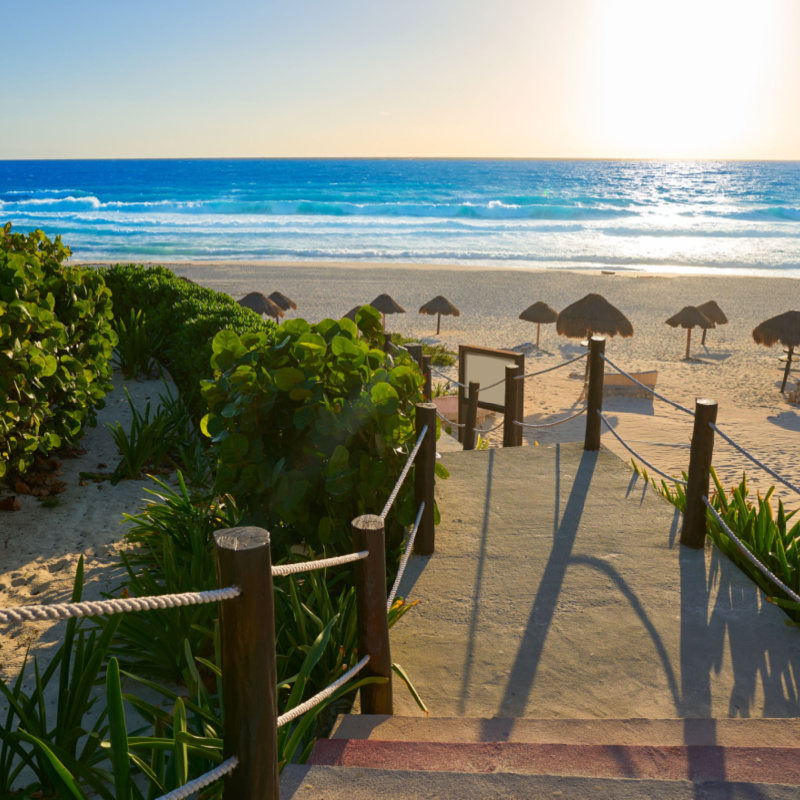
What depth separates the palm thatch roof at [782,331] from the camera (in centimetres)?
1511

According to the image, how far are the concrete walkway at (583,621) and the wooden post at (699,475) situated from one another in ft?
0.44

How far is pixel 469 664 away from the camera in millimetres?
3438

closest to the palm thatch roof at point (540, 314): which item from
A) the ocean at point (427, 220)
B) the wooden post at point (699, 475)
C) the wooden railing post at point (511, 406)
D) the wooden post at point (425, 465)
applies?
the wooden railing post at point (511, 406)

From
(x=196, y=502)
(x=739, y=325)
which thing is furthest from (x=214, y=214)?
(x=196, y=502)

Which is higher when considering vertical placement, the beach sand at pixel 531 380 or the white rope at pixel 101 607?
the white rope at pixel 101 607

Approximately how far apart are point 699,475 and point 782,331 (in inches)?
497

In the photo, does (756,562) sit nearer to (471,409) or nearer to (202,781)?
(202,781)

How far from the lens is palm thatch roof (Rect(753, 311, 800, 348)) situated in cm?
1511

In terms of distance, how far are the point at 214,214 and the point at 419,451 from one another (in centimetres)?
6088

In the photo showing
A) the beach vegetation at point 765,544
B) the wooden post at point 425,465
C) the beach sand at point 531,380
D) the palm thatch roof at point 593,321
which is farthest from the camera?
the palm thatch roof at point 593,321

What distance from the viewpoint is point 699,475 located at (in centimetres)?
458

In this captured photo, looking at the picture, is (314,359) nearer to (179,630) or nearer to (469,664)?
(179,630)

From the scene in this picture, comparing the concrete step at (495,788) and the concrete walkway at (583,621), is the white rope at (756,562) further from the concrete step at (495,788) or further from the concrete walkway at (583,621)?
the concrete step at (495,788)

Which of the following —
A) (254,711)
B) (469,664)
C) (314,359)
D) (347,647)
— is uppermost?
(314,359)
